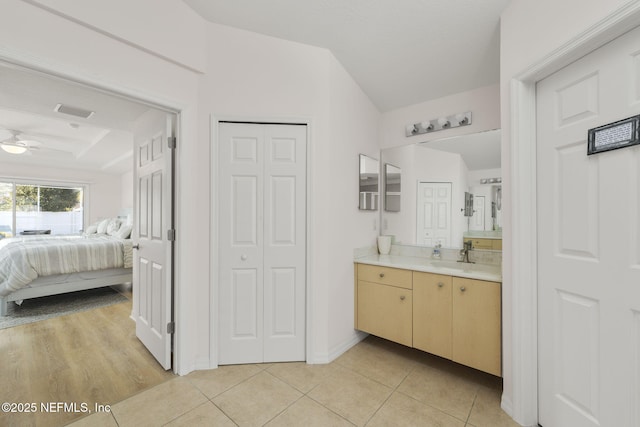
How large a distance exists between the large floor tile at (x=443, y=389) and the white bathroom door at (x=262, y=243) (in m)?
0.87

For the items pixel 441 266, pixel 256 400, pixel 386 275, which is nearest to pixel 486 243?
pixel 441 266

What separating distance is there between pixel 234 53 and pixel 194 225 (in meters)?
1.39

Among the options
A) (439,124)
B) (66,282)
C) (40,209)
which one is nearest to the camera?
(439,124)

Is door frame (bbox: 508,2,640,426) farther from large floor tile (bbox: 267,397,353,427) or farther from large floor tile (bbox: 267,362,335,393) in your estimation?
large floor tile (bbox: 267,362,335,393)

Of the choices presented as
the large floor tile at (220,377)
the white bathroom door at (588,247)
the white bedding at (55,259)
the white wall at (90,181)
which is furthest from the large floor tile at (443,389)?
the white wall at (90,181)

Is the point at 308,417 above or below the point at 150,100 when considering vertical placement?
below

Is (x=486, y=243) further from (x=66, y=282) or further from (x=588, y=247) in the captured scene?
(x=66, y=282)

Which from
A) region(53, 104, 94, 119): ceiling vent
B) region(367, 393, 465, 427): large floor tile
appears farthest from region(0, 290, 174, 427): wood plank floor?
region(53, 104, 94, 119): ceiling vent

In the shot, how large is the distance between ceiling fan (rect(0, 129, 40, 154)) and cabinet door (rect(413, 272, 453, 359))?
6115 millimetres

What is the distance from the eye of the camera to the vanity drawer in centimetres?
215

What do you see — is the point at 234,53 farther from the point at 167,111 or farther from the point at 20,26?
the point at 20,26

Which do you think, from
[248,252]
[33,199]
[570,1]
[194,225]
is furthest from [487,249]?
[33,199]

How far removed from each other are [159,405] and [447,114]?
3.22 meters

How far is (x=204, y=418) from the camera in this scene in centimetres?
155
